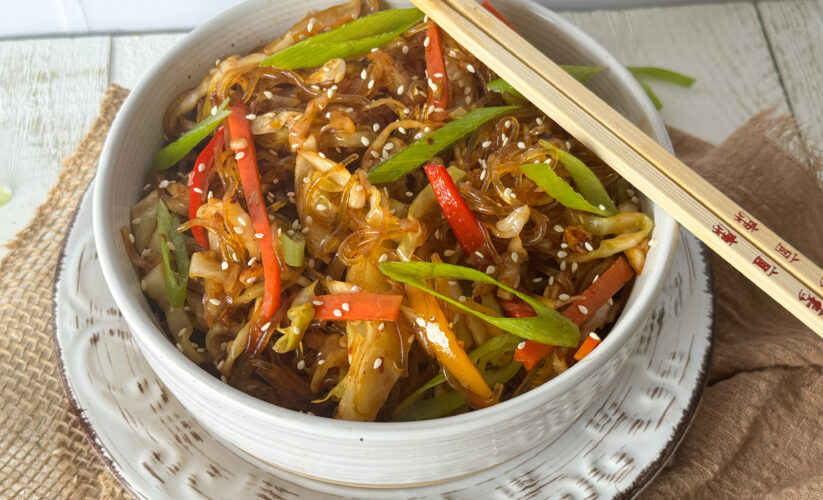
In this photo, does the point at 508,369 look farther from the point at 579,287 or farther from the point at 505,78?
the point at 505,78

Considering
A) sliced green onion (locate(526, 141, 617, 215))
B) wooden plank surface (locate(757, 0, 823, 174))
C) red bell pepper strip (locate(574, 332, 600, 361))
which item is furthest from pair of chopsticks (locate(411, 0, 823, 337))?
wooden plank surface (locate(757, 0, 823, 174))

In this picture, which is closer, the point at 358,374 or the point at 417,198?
the point at 358,374

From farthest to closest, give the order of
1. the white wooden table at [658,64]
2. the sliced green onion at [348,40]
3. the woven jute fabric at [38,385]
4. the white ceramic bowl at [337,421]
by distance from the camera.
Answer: the white wooden table at [658,64], the woven jute fabric at [38,385], the sliced green onion at [348,40], the white ceramic bowl at [337,421]

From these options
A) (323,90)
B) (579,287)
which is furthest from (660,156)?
(323,90)

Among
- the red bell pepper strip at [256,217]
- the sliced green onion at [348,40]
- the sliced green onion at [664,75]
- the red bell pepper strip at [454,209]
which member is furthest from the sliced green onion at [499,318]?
the sliced green onion at [664,75]

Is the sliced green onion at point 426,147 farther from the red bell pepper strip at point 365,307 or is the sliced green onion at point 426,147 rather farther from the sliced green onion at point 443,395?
the sliced green onion at point 443,395

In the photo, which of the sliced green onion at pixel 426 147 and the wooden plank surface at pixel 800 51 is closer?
the sliced green onion at pixel 426 147
